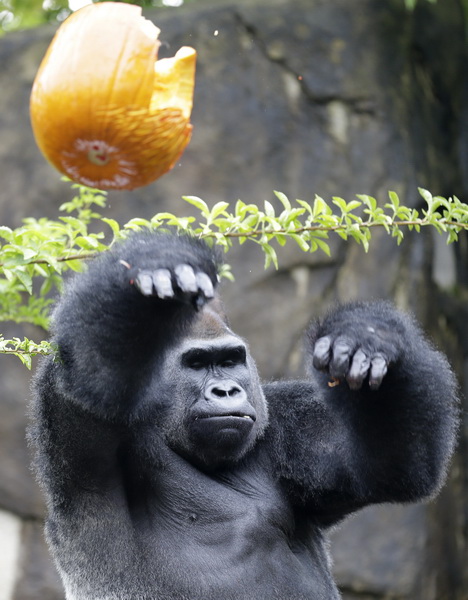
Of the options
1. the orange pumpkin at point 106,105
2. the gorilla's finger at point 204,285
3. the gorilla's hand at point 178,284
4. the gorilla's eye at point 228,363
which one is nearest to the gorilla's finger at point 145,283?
the gorilla's hand at point 178,284

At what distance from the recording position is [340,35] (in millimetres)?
7023

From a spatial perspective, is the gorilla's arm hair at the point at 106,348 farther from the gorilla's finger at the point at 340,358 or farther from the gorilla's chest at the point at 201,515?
the gorilla's finger at the point at 340,358

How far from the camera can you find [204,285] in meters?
2.82

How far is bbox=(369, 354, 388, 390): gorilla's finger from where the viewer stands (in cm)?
310

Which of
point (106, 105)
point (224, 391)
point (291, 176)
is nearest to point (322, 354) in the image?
point (224, 391)

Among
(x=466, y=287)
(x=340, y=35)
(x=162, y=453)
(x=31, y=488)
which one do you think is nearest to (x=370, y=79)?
(x=340, y=35)

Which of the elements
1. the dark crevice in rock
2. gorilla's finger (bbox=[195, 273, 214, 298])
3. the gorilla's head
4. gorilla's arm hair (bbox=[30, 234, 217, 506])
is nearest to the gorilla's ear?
the gorilla's head

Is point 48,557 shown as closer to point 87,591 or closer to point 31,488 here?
point 31,488

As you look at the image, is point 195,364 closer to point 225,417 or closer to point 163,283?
point 225,417

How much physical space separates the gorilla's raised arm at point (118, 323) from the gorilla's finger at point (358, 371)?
579 millimetres

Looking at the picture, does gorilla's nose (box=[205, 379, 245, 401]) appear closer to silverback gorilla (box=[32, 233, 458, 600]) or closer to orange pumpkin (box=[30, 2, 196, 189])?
silverback gorilla (box=[32, 233, 458, 600])

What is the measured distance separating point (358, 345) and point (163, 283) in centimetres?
81

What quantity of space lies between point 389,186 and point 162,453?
4105 mm

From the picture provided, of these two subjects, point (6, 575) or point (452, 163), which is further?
point (452, 163)
